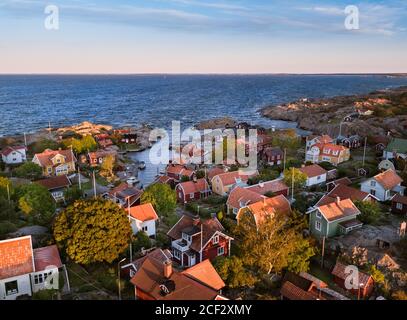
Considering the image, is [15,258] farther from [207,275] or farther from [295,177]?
[295,177]

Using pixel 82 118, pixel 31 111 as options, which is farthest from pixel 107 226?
pixel 31 111

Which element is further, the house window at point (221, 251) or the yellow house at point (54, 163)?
the yellow house at point (54, 163)

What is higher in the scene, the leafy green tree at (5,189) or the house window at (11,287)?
the leafy green tree at (5,189)

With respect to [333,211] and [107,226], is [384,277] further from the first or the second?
[107,226]

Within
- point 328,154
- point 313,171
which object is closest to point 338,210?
point 313,171

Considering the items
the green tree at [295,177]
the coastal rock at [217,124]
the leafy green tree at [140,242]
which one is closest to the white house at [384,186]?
the green tree at [295,177]

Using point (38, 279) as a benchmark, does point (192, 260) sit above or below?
below

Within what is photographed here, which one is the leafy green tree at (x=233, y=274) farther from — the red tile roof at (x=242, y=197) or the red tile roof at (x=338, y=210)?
the red tile roof at (x=242, y=197)
